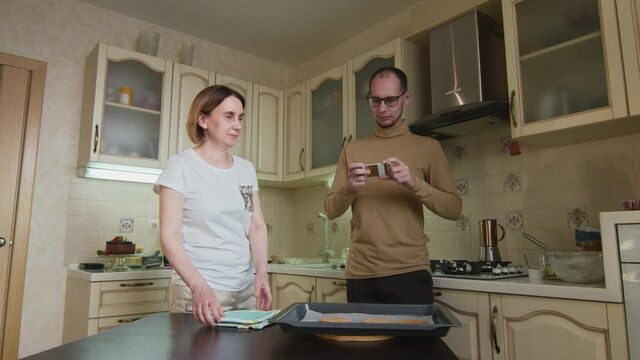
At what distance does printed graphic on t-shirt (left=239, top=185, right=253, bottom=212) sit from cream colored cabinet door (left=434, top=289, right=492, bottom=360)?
842mm

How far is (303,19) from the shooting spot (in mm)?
3006

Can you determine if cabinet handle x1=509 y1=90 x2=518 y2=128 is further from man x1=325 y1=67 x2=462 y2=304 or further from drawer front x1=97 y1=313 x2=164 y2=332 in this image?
drawer front x1=97 y1=313 x2=164 y2=332

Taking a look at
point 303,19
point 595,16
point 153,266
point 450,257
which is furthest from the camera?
point 303,19

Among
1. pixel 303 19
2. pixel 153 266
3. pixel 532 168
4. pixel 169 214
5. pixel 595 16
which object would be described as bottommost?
pixel 153 266

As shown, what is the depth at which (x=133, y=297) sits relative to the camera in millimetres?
2330

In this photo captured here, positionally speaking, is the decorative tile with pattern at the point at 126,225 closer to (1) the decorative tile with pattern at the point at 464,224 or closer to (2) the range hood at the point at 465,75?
(2) the range hood at the point at 465,75

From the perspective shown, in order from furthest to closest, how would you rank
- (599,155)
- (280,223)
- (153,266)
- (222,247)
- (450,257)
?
(280,223)
(153,266)
(450,257)
(599,155)
(222,247)

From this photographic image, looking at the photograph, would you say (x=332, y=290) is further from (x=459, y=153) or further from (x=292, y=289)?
(x=459, y=153)

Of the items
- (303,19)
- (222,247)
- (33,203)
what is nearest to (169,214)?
(222,247)

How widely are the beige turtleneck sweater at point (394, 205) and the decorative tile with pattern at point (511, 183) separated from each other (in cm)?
69

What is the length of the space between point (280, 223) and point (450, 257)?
1586 millimetres

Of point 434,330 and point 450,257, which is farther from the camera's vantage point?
point 450,257

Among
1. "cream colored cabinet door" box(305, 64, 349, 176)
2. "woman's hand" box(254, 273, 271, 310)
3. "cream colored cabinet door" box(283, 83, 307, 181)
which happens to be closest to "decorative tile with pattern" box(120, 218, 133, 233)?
"cream colored cabinet door" box(283, 83, 307, 181)

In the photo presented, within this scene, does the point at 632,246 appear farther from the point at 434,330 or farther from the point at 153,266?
the point at 153,266
